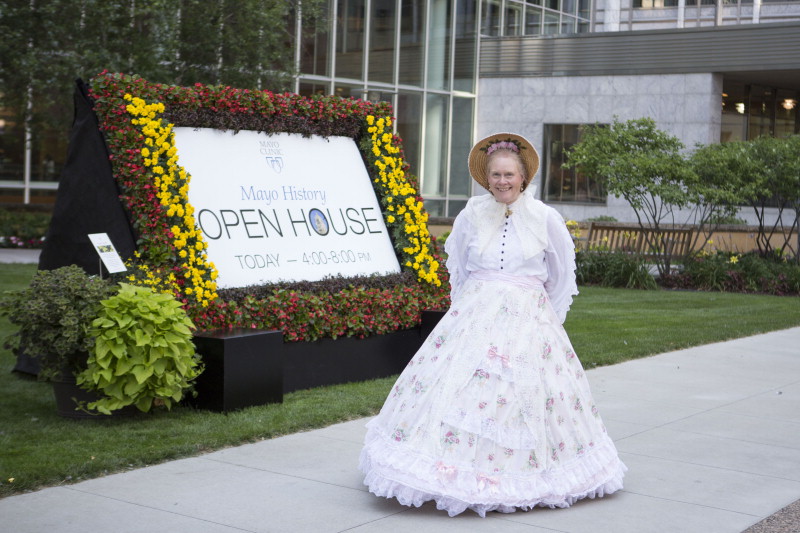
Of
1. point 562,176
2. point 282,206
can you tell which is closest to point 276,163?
point 282,206

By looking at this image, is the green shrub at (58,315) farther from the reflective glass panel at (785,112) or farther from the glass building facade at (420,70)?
the reflective glass panel at (785,112)

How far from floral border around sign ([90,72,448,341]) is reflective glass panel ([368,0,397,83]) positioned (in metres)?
17.8

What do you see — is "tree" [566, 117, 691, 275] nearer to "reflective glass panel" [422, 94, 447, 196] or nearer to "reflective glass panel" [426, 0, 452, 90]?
"reflective glass panel" [422, 94, 447, 196]

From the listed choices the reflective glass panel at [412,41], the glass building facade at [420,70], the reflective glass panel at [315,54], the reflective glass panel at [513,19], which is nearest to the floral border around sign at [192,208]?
the reflective glass panel at [315,54]

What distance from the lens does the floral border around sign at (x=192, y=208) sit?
746 centimetres

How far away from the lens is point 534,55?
2838 centimetres

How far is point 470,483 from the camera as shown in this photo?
4.98 meters

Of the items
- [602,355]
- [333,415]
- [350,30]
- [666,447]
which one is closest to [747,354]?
[602,355]

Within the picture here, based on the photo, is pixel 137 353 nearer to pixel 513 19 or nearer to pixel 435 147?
pixel 435 147

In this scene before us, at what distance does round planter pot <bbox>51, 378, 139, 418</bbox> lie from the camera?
22.1 ft

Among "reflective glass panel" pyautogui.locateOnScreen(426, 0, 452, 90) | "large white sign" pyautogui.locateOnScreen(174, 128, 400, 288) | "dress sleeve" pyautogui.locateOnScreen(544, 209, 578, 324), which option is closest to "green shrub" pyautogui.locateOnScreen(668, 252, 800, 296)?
"large white sign" pyautogui.locateOnScreen(174, 128, 400, 288)

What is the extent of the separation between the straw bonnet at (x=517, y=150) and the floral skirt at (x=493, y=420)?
24.6 inches

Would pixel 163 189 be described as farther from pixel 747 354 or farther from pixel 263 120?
pixel 747 354

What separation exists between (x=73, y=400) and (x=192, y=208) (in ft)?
5.40
